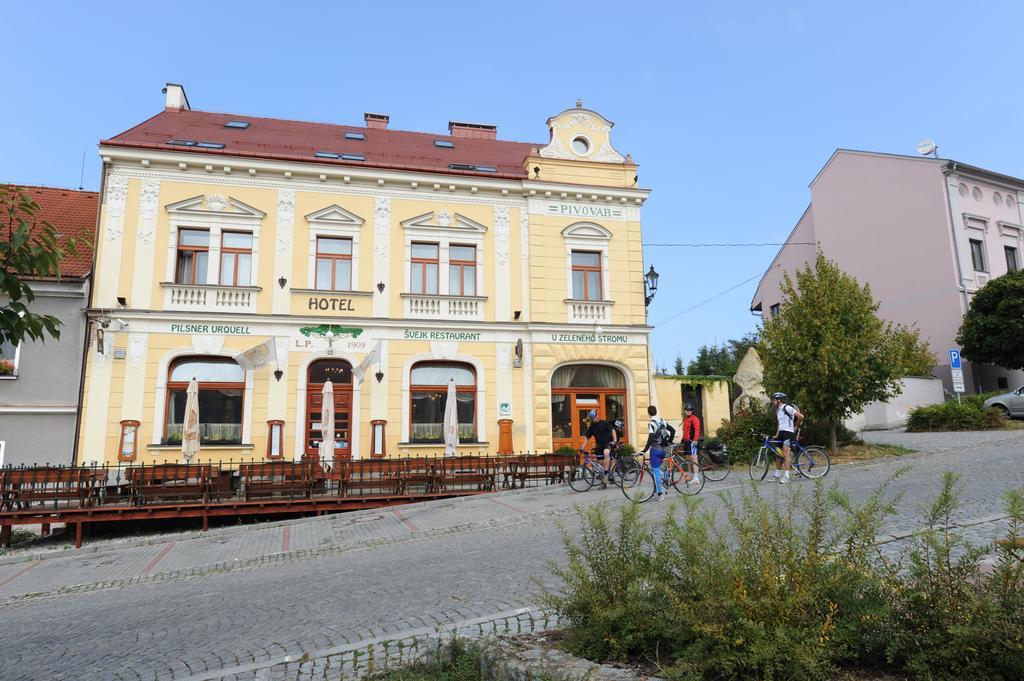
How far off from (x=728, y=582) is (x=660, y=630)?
1.71 feet

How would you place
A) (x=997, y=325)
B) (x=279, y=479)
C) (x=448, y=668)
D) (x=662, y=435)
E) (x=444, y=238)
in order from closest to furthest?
(x=448, y=668), (x=662, y=435), (x=279, y=479), (x=444, y=238), (x=997, y=325)

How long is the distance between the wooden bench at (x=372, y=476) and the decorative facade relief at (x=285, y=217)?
804 cm

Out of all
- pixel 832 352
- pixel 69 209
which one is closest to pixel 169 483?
pixel 69 209

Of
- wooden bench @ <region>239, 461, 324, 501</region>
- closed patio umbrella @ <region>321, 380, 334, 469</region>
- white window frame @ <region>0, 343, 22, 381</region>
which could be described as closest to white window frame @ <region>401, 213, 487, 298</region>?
closed patio umbrella @ <region>321, 380, 334, 469</region>

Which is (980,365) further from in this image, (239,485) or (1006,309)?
(239,485)

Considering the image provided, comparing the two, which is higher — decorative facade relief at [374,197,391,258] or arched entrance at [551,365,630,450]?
decorative facade relief at [374,197,391,258]

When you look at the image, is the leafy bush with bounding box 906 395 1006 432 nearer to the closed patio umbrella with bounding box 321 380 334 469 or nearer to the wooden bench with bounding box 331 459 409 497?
the wooden bench with bounding box 331 459 409 497

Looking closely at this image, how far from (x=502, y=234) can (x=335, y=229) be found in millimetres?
5144

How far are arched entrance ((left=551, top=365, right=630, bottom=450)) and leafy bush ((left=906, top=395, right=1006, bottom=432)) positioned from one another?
34.2ft

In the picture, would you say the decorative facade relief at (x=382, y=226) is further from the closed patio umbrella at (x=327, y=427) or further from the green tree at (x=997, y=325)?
the green tree at (x=997, y=325)

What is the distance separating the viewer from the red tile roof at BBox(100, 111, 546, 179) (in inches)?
792

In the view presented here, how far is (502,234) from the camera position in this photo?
21172 mm

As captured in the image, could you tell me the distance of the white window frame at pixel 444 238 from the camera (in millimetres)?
20453

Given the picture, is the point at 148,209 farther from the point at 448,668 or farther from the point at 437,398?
the point at 448,668
